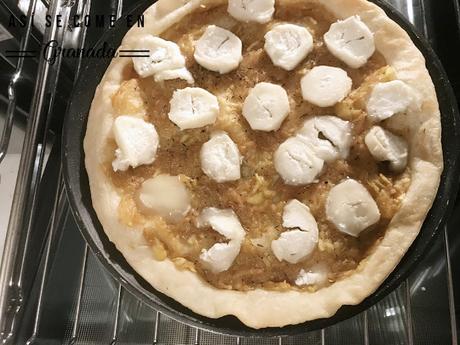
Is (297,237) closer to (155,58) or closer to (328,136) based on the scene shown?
(328,136)

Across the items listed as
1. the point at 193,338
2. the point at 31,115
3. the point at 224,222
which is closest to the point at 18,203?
the point at 31,115

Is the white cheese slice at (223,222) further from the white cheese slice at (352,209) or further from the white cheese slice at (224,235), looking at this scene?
the white cheese slice at (352,209)

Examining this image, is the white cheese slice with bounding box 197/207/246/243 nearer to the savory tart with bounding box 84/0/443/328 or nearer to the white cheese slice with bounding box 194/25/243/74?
the savory tart with bounding box 84/0/443/328

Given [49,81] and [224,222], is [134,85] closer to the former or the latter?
[49,81]

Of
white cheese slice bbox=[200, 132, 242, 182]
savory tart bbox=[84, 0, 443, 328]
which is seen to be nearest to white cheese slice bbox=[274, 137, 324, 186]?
savory tart bbox=[84, 0, 443, 328]

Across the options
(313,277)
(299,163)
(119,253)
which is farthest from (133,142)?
(313,277)

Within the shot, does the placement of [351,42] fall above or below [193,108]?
above

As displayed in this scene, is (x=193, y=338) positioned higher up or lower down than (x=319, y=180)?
lower down
